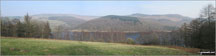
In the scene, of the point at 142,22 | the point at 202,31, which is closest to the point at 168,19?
the point at 142,22

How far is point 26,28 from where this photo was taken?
42.4ft

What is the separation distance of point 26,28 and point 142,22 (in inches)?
307

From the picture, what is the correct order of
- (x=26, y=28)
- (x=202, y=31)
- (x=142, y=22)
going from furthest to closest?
(x=26, y=28), (x=142, y=22), (x=202, y=31)

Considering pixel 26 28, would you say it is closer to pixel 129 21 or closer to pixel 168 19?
pixel 129 21

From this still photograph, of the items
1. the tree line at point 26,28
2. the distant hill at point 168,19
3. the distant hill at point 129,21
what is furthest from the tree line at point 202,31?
the tree line at point 26,28

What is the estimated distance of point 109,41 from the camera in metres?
11.5

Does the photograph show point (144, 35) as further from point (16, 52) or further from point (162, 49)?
point (16, 52)

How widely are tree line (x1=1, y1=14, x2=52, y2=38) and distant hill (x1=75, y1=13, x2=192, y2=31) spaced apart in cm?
434

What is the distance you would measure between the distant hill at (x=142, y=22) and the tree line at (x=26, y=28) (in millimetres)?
4344

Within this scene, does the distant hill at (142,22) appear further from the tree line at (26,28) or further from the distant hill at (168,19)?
the tree line at (26,28)

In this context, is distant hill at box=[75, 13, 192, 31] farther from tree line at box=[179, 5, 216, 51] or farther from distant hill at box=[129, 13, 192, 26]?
tree line at box=[179, 5, 216, 51]

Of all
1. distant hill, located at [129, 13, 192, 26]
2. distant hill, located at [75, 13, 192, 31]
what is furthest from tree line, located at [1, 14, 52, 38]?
distant hill, located at [129, 13, 192, 26]

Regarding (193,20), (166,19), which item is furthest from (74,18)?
(193,20)

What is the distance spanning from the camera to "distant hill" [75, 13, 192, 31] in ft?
30.6
